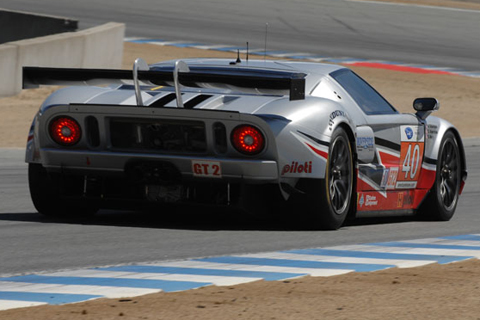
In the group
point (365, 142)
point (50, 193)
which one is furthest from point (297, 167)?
point (50, 193)

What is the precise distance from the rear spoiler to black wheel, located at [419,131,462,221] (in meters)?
1.83

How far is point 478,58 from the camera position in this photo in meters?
30.6

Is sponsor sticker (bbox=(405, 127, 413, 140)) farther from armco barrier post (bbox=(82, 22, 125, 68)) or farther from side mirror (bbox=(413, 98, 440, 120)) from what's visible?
armco barrier post (bbox=(82, 22, 125, 68))

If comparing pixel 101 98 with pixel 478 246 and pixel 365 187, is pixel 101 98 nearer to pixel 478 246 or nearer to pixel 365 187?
pixel 365 187

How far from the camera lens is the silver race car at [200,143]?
25.3ft

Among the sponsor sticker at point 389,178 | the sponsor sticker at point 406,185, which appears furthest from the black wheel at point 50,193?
the sponsor sticker at point 406,185

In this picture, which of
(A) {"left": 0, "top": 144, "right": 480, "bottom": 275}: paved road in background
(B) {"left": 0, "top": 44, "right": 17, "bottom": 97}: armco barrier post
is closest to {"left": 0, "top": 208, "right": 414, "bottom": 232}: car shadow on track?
(A) {"left": 0, "top": 144, "right": 480, "bottom": 275}: paved road in background

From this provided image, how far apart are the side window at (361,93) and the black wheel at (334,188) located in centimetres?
63

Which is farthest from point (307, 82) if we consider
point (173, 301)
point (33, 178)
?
point (173, 301)

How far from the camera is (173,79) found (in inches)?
309

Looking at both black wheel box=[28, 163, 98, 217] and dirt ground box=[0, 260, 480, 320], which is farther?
black wheel box=[28, 163, 98, 217]

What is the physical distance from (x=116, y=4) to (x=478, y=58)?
11520 mm

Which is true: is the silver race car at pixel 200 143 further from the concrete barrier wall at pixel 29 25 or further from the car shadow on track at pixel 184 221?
the concrete barrier wall at pixel 29 25

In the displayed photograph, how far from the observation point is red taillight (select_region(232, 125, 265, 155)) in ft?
25.1
